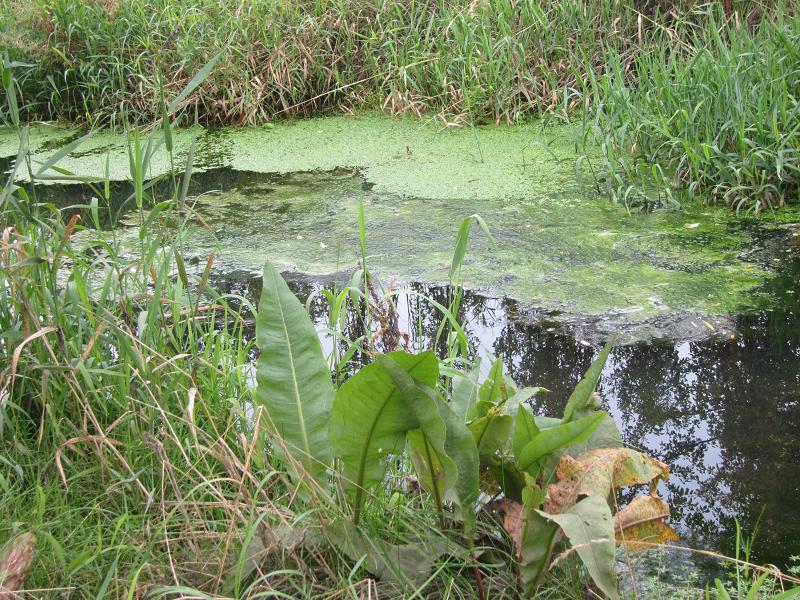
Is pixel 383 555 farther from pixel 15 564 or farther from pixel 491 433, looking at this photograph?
pixel 15 564

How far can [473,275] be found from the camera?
297 cm

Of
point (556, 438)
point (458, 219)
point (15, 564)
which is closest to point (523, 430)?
point (556, 438)

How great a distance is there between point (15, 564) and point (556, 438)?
79 centimetres

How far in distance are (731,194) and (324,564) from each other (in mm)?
2575

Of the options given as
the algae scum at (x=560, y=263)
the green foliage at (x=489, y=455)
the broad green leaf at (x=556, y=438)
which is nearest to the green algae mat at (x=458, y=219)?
the algae scum at (x=560, y=263)

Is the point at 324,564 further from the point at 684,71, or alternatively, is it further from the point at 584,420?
the point at 684,71

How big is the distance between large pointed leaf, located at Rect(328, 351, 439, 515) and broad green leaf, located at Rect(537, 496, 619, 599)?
26cm

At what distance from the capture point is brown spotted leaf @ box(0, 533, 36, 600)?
126 cm

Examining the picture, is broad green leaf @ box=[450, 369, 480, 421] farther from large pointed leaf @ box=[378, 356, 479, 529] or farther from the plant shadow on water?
the plant shadow on water

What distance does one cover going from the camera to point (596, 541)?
1.21 meters

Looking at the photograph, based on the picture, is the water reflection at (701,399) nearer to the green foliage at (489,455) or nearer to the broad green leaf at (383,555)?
the green foliage at (489,455)

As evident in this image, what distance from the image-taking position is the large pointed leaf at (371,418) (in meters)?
1.32

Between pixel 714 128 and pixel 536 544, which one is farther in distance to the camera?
pixel 714 128

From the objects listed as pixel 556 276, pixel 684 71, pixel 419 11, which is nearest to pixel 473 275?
pixel 556 276
